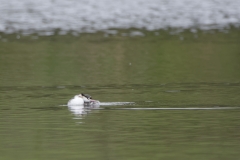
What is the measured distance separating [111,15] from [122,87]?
35.3 m

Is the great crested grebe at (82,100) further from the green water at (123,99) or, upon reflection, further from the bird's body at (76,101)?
the green water at (123,99)

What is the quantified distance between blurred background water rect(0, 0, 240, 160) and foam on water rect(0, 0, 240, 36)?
15 cm

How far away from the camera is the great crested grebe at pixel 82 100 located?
63.2ft

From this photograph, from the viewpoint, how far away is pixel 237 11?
5941 centimetres

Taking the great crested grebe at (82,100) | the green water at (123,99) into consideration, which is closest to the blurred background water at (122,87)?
the green water at (123,99)

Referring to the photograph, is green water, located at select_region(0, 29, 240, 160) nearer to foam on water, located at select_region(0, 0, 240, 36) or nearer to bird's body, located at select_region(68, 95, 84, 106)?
bird's body, located at select_region(68, 95, 84, 106)

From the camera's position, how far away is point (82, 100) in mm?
19406

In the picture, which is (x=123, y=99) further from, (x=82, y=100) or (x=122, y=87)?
(x=122, y=87)

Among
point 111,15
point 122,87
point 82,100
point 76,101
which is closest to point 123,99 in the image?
point 82,100

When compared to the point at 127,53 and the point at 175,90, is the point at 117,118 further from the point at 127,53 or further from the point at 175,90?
the point at 127,53

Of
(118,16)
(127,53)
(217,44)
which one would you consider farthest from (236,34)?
(118,16)

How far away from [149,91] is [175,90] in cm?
70

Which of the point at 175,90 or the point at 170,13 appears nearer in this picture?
the point at 175,90

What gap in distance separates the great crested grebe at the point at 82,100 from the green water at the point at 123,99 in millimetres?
227
